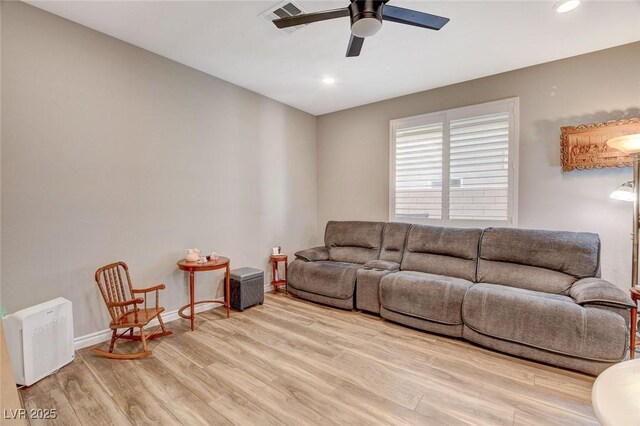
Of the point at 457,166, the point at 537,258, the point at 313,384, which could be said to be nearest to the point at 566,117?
the point at 457,166

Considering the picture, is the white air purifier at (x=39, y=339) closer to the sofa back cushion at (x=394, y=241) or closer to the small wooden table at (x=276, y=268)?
the small wooden table at (x=276, y=268)

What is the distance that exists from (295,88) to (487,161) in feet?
8.68

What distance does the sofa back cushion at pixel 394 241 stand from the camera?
12.6 ft

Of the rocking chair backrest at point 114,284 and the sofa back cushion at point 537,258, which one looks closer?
the rocking chair backrest at point 114,284

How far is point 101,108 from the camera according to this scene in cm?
268

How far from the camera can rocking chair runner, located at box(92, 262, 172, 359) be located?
7.82ft

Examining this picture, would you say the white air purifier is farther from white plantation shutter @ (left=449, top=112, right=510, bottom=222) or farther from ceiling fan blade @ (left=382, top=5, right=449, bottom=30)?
white plantation shutter @ (left=449, top=112, right=510, bottom=222)

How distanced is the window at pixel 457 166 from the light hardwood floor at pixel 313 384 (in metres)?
1.69

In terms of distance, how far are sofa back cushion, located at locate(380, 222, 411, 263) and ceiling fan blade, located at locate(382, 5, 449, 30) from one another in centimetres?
247

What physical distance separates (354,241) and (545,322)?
239 cm

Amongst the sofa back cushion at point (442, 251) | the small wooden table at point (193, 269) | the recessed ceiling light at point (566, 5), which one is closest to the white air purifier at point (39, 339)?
the small wooden table at point (193, 269)

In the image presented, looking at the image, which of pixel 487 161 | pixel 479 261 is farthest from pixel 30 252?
pixel 487 161

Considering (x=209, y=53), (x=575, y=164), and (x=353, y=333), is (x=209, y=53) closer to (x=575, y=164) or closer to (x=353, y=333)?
(x=353, y=333)

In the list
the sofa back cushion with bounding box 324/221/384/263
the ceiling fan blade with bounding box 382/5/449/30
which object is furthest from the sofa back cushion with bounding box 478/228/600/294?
the ceiling fan blade with bounding box 382/5/449/30
